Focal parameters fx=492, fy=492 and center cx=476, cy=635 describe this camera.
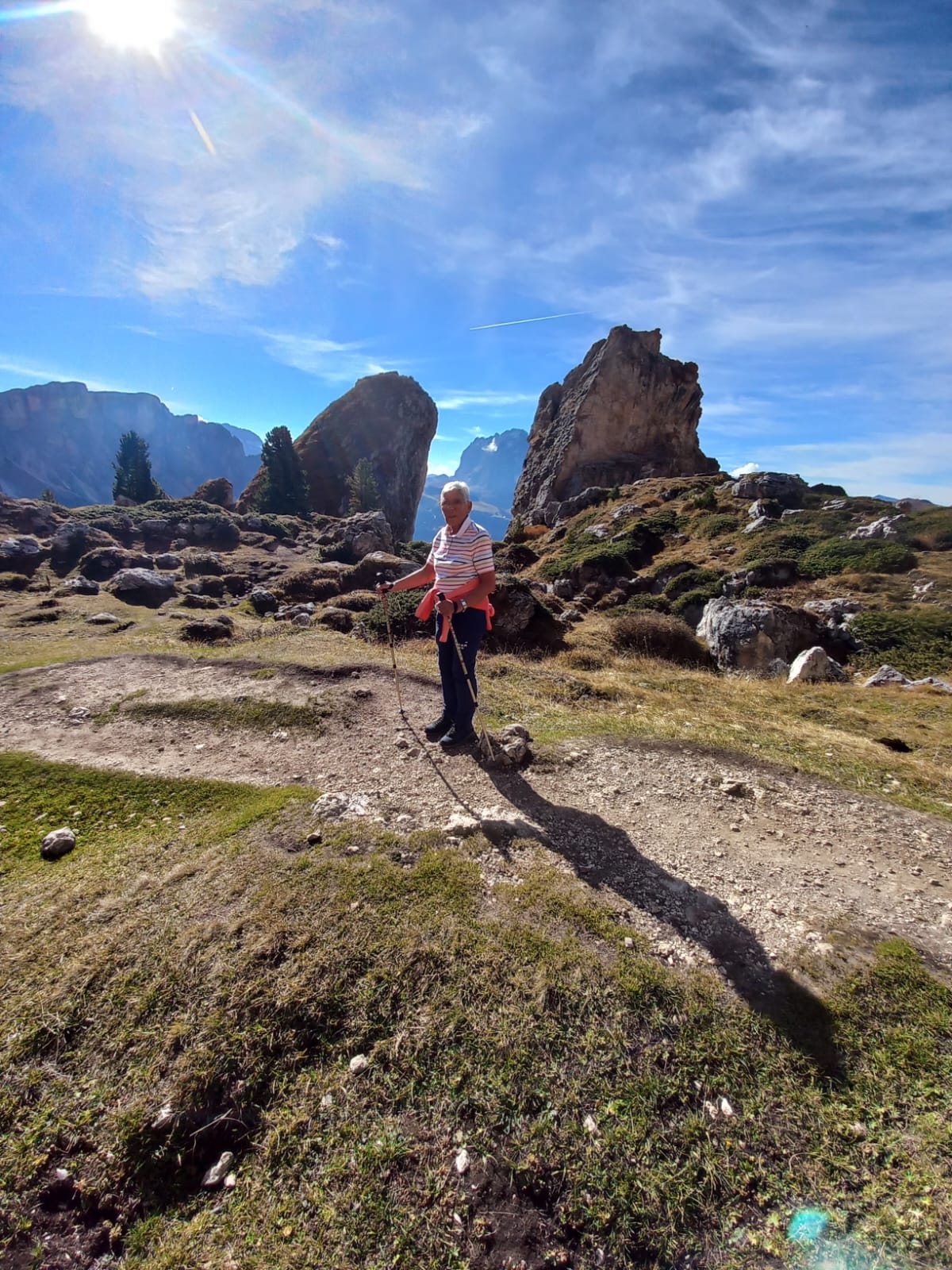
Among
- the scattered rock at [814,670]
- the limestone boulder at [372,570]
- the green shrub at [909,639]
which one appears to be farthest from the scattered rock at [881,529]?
the limestone boulder at [372,570]

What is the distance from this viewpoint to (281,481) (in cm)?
6712

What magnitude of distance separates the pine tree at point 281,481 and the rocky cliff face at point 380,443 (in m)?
19.1

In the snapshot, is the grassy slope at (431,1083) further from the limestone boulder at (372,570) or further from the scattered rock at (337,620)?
the limestone boulder at (372,570)

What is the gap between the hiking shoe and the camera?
641cm

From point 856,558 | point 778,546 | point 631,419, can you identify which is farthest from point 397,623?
point 631,419

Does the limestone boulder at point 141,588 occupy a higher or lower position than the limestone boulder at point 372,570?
lower

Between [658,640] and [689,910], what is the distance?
37.3 feet

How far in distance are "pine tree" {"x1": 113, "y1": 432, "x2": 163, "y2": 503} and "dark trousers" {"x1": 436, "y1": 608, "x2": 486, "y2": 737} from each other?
227ft

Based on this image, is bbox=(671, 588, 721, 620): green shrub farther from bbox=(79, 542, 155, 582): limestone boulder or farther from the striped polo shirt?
bbox=(79, 542, 155, 582): limestone boulder

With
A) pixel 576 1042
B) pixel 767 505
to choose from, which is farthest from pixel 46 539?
pixel 767 505

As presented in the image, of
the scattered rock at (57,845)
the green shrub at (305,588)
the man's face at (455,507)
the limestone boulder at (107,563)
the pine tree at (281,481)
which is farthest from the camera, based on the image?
the pine tree at (281,481)

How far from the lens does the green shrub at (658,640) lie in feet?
46.6

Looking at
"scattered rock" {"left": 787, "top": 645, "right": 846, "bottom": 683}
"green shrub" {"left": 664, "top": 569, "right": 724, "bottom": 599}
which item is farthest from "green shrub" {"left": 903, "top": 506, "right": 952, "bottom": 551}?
"scattered rock" {"left": 787, "top": 645, "right": 846, "bottom": 683}

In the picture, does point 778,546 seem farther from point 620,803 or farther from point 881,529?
point 620,803
